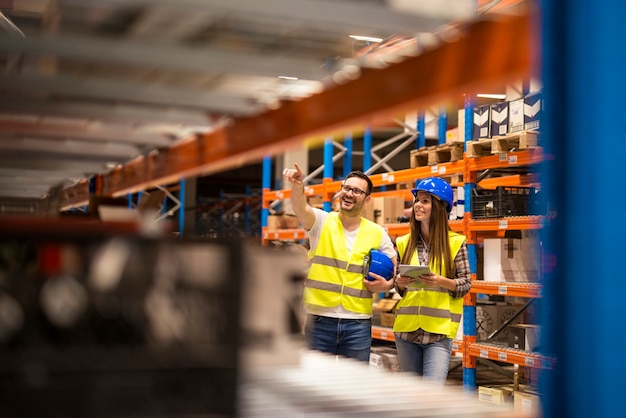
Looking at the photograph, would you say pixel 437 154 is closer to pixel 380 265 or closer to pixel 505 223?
pixel 505 223

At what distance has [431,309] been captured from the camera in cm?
536

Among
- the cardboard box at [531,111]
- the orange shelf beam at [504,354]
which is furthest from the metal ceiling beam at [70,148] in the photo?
the cardboard box at [531,111]

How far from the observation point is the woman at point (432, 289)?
209 inches

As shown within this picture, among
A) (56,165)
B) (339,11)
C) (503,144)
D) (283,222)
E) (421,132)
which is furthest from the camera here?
(421,132)

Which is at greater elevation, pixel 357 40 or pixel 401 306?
pixel 357 40

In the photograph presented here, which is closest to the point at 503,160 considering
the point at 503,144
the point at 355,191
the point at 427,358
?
the point at 503,144

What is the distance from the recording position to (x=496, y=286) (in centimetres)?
686

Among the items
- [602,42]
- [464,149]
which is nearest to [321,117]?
[602,42]

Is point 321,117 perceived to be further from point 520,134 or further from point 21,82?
point 520,134

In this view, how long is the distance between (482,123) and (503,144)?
464mm

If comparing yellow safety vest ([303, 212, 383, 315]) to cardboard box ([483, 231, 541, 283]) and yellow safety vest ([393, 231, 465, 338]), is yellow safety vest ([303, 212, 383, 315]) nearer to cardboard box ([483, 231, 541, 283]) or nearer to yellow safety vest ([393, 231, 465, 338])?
yellow safety vest ([393, 231, 465, 338])

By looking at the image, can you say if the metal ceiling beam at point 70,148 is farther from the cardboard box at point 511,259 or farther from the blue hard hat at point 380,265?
the cardboard box at point 511,259

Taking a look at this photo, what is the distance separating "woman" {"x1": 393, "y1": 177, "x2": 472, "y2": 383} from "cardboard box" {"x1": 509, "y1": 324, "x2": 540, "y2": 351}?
74.1 inches

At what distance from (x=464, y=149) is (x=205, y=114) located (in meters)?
6.58
